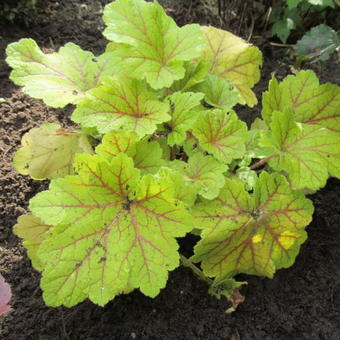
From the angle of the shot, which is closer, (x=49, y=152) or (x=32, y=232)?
(x=32, y=232)

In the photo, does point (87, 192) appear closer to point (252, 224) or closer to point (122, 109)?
point (122, 109)

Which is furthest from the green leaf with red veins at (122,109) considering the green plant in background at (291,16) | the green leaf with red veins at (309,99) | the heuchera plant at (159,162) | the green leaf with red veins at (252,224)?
the green plant in background at (291,16)

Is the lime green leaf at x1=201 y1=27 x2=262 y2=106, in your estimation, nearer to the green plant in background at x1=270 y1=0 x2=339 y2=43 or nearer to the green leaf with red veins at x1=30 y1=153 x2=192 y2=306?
the green leaf with red veins at x1=30 y1=153 x2=192 y2=306

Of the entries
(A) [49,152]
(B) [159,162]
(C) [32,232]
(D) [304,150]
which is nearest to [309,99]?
(D) [304,150]

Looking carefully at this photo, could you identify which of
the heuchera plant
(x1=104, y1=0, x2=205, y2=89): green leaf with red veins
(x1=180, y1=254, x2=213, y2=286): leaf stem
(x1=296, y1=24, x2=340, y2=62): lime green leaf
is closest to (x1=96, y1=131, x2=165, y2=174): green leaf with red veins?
the heuchera plant

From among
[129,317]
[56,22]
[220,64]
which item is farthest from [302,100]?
[56,22]

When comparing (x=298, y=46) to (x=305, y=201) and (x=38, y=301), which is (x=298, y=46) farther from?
(x=38, y=301)
